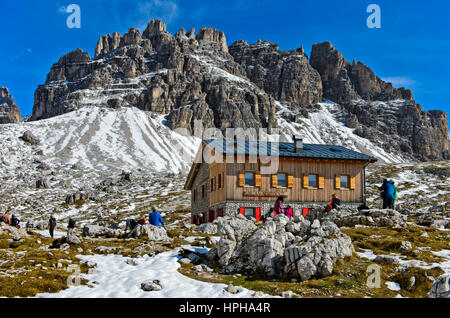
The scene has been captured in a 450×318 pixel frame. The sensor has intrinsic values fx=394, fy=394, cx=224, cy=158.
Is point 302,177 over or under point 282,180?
over

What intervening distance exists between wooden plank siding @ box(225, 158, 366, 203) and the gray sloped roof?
0.61 metres

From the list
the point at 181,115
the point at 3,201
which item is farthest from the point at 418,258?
the point at 181,115

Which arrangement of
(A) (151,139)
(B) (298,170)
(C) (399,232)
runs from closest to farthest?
(C) (399,232), (B) (298,170), (A) (151,139)

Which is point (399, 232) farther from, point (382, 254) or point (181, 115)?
point (181, 115)

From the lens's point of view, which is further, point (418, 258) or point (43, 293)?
point (418, 258)

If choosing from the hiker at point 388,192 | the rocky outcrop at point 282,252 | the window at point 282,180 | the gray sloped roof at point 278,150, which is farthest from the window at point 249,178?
the rocky outcrop at point 282,252

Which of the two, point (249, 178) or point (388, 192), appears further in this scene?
point (249, 178)

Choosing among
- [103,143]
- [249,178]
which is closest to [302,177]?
[249,178]

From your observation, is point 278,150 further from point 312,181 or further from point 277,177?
point 312,181

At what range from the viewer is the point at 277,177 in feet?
116

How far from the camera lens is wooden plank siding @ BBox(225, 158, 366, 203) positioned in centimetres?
3434

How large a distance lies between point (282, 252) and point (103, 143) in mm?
134109
